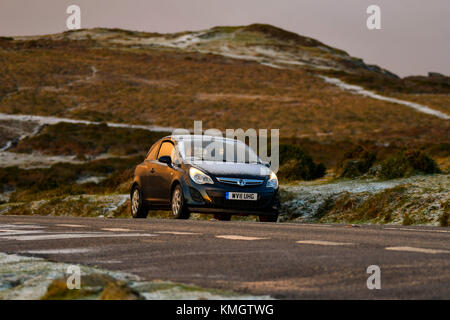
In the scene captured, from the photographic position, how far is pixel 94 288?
5473 millimetres

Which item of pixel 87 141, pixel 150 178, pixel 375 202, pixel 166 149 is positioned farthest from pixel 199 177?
pixel 87 141

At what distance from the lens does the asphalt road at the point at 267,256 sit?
5707 millimetres

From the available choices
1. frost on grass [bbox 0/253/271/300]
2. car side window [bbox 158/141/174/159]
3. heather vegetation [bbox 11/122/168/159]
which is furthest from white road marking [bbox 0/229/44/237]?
heather vegetation [bbox 11/122/168/159]

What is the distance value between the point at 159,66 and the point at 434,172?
271 feet

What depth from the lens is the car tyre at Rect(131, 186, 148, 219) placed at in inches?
666

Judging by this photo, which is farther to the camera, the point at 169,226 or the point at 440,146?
the point at 440,146

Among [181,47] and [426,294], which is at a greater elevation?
[181,47]

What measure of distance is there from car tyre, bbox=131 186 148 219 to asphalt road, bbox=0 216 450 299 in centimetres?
512

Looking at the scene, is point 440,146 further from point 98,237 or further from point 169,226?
point 98,237

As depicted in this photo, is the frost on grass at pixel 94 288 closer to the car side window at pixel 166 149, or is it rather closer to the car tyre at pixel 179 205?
the car tyre at pixel 179 205

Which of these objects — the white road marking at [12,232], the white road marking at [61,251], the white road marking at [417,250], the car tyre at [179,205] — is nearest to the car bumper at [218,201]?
the car tyre at [179,205]
